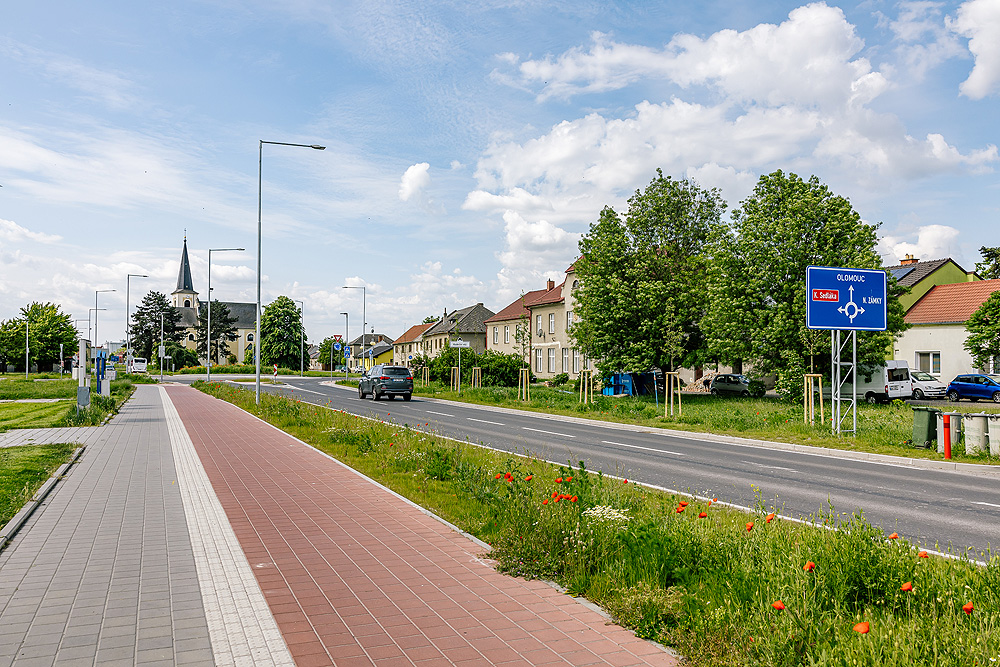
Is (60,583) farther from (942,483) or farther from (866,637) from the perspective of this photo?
(942,483)

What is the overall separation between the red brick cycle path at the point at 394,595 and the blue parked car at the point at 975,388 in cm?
3830

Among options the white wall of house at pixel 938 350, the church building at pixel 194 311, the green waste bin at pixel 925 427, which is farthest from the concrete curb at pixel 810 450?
the church building at pixel 194 311

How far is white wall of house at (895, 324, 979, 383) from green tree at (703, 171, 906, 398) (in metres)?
18.5

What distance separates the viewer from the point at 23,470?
11852mm

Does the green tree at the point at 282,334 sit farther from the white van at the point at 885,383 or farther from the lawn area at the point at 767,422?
the white van at the point at 885,383

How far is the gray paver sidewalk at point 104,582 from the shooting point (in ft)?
14.8

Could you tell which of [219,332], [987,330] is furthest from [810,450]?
[219,332]

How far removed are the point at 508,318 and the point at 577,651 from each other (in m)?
67.7

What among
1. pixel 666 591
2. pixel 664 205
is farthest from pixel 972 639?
pixel 664 205

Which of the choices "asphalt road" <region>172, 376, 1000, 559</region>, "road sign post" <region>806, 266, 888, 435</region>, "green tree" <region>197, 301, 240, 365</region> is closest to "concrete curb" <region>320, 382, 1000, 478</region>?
"asphalt road" <region>172, 376, 1000, 559</region>

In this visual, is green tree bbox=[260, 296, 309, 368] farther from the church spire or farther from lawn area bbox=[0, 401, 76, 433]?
lawn area bbox=[0, 401, 76, 433]

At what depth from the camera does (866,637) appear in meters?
3.73

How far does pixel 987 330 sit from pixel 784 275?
34.6 ft

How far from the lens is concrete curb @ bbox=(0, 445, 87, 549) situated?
7418mm
